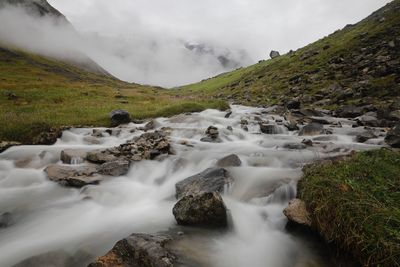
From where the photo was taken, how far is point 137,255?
20.8 ft

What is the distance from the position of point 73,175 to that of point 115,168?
1795mm

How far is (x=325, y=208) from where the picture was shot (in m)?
7.53

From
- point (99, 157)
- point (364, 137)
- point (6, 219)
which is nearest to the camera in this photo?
point (6, 219)

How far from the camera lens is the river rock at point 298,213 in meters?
8.15

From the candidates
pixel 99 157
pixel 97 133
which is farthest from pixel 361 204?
pixel 97 133

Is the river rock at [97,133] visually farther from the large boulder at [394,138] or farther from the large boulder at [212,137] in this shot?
the large boulder at [394,138]

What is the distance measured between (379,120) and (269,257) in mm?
18671

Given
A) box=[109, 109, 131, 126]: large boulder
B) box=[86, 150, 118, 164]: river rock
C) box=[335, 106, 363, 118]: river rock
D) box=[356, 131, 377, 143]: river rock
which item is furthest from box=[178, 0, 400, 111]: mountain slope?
box=[86, 150, 118, 164]: river rock

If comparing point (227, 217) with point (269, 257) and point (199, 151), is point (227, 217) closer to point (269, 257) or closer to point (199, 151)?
point (269, 257)

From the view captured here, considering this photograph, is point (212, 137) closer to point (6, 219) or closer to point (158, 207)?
point (158, 207)

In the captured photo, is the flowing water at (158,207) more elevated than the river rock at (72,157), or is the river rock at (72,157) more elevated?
the river rock at (72,157)

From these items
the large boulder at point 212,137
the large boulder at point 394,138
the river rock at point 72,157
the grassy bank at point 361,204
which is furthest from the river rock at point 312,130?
the river rock at point 72,157

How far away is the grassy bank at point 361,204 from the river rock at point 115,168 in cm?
794

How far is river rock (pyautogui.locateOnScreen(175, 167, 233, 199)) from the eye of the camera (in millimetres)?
10781
